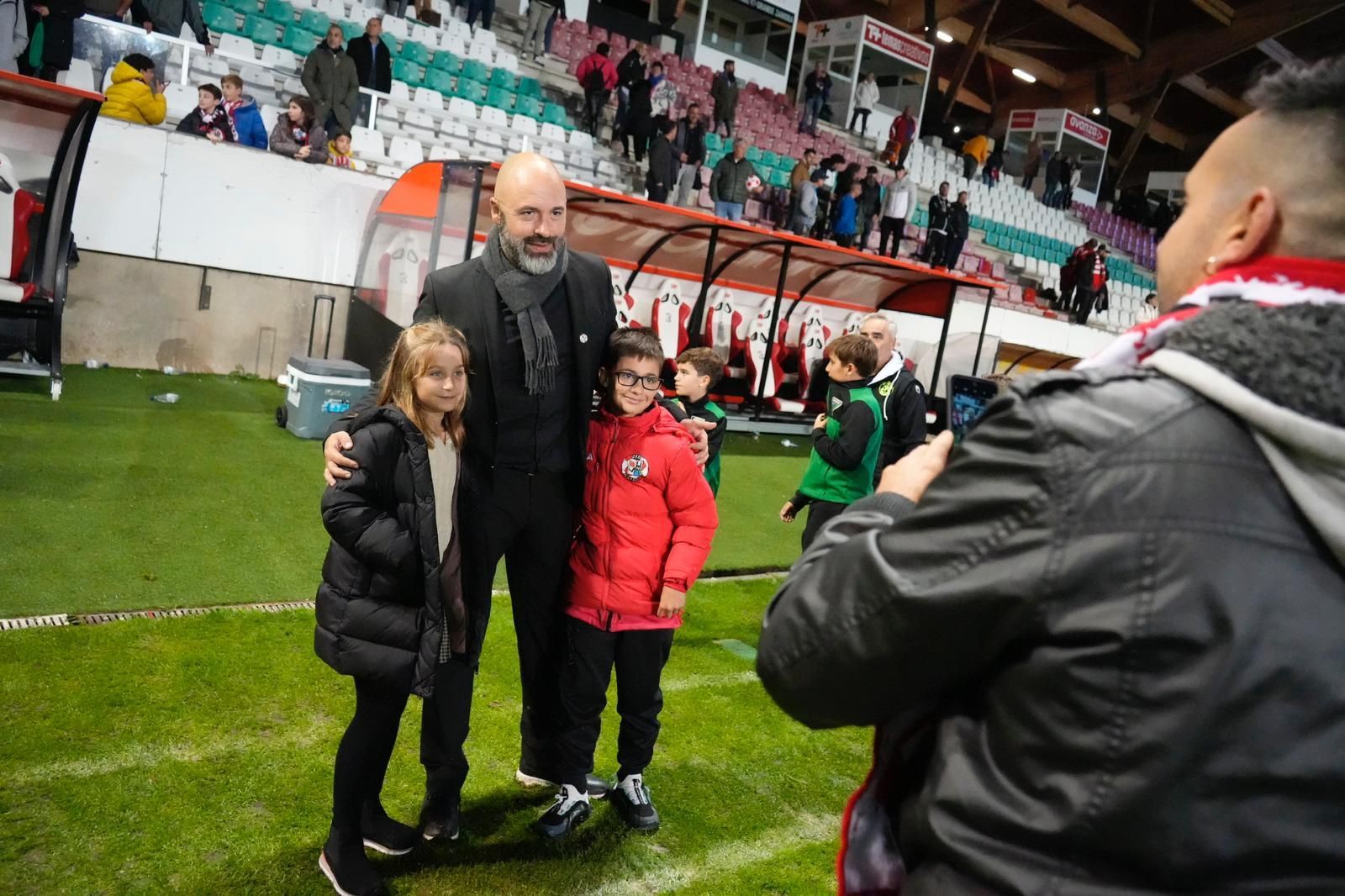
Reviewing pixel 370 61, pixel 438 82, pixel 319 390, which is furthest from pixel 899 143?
pixel 319 390

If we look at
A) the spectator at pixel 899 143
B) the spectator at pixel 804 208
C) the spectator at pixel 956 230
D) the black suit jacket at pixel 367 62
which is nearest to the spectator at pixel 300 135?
the black suit jacket at pixel 367 62

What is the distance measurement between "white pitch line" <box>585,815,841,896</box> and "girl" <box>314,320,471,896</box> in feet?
2.34

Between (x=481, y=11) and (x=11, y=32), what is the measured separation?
9792 mm

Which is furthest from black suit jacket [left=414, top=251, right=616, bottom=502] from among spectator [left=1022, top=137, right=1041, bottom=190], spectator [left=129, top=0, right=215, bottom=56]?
spectator [left=1022, top=137, right=1041, bottom=190]

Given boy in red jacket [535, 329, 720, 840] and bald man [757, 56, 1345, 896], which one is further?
boy in red jacket [535, 329, 720, 840]

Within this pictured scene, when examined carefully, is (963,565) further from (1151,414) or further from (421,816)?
(421,816)

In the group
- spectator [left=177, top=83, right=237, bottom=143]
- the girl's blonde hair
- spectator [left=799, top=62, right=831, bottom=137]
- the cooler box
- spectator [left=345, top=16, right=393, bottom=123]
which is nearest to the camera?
the girl's blonde hair

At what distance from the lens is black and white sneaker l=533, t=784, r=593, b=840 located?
2828mm

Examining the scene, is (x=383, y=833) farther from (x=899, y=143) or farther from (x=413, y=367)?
(x=899, y=143)

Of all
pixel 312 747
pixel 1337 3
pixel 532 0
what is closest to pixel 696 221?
pixel 312 747

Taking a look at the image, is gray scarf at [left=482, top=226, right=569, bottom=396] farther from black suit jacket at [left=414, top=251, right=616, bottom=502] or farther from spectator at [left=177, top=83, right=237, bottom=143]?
spectator at [left=177, top=83, right=237, bottom=143]

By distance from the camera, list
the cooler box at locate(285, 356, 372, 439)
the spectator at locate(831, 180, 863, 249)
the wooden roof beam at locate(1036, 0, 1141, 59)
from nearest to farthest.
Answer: the cooler box at locate(285, 356, 372, 439), the spectator at locate(831, 180, 863, 249), the wooden roof beam at locate(1036, 0, 1141, 59)

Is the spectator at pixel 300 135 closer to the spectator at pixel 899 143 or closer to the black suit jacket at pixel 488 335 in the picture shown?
the black suit jacket at pixel 488 335

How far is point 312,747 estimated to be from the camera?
3.08 metres
